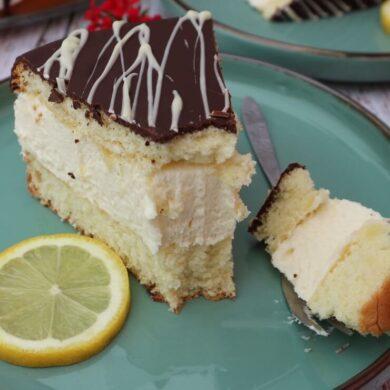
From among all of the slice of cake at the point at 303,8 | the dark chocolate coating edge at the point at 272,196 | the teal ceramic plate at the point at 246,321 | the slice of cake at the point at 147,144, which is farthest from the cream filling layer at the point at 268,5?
the dark chocolate coating edge at the point at 272,196

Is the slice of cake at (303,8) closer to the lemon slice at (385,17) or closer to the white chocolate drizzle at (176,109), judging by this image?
the lemon slice at (385,17)

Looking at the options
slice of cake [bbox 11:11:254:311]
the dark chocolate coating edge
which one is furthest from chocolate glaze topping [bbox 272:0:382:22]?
the dark chocolate coating edge

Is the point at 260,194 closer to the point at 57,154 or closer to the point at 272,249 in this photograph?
the point at 272,249

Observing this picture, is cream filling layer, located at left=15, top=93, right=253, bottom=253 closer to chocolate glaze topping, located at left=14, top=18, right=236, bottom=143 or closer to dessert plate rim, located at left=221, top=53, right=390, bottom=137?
chocolate glaze topping, located at left=14, top=18, right=236, bottom=143

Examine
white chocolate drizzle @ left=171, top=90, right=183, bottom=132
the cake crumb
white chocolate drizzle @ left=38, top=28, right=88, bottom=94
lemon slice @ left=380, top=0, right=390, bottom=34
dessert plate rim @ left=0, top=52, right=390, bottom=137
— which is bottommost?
the cake crumb

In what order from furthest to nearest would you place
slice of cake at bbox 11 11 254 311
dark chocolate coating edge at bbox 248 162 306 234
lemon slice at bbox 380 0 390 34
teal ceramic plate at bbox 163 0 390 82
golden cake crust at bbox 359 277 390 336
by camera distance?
lemon slice at bbox 380 0 390 34
teal ceramic plate at bbox 163 0 390 82
dark chocolate coating edge at bbox 248 162 306 234
slice of cake at bbox 11 11 254 311
golden cake crust at bbox 359 277 390 336

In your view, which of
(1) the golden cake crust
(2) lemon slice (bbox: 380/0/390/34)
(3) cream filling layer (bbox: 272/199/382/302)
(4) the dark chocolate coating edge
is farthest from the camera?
(2) lemon slice (bbox: 380/0/390/34)

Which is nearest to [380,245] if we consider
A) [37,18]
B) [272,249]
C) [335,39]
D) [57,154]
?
[272,249]
